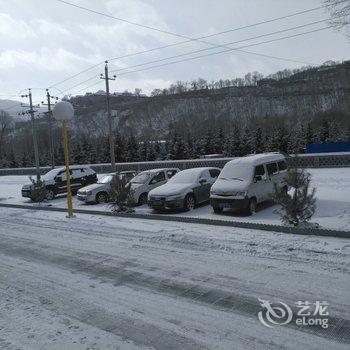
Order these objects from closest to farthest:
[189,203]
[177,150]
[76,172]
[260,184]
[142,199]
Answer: [260,184], [189,203], [142,199], [76,172], [177,150]

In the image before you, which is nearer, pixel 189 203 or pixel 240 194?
pixel 240 194

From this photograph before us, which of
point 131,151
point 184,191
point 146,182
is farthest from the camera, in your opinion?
point 131,151

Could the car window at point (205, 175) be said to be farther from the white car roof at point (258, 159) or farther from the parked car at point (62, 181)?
the parked car at point (62, 181)

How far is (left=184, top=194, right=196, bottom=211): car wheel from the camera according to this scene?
1595 cm

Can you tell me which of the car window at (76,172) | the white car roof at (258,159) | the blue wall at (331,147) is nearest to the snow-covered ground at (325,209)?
the white car roof at (258,159)

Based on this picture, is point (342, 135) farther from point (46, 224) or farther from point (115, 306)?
point (115, 306)

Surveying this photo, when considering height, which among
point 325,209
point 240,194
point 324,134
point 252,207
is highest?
point 324,134

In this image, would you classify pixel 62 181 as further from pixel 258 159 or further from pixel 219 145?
pixel 219 145

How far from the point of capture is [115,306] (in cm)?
592

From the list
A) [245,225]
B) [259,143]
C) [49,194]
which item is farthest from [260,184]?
[259,143]

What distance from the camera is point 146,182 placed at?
741 inches

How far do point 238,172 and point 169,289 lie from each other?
910cm

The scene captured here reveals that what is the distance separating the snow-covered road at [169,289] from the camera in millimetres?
4848

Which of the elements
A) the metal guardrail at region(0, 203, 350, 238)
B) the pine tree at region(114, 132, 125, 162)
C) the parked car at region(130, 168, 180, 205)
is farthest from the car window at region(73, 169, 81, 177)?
the pine tree at region(114, 132, 125, 162)
